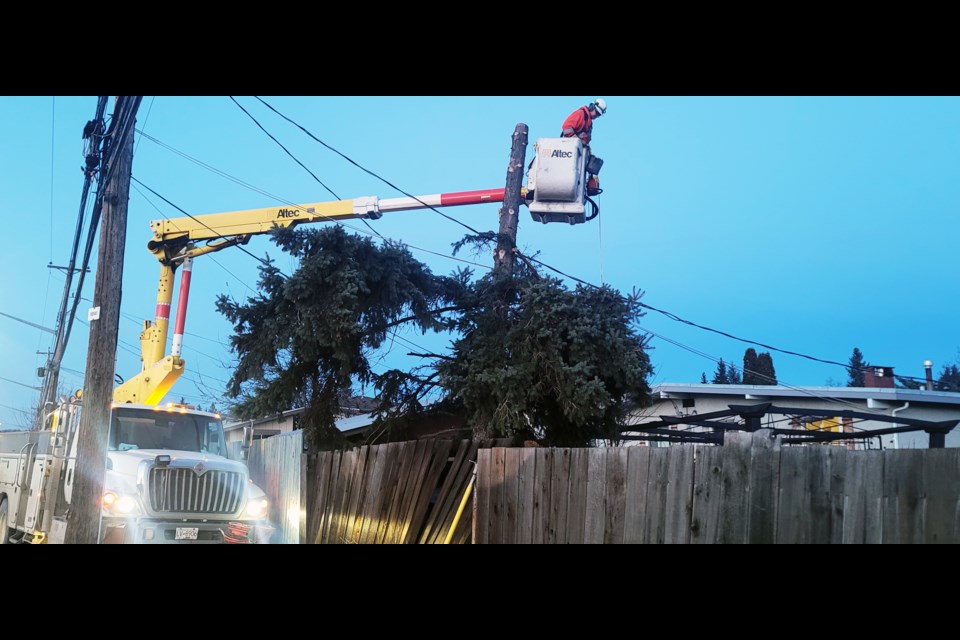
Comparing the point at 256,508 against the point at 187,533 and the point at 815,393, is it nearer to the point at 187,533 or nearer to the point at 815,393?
the point at 187,533

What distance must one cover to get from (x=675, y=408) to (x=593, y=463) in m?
12.4

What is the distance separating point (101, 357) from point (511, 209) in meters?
7.95

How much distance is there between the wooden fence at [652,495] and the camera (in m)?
5.70

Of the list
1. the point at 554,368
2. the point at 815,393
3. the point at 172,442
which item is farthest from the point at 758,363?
the point at 172,442

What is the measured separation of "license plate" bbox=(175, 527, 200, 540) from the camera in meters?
9.41

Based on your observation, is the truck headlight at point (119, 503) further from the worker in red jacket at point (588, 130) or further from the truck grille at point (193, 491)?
the worker in red jacket at point (588, 130)

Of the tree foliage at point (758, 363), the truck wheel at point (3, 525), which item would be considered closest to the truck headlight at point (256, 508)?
the truck wheel at point (3, 525)

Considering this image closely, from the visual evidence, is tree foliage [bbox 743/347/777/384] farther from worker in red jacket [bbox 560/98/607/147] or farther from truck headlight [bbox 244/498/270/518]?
truck headlight [bbox 244/498/270/518]

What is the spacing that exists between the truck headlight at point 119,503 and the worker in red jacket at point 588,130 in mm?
9452

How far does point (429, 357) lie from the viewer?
43.2ft

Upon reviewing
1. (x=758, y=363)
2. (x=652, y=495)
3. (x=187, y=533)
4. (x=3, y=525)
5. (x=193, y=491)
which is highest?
(x=758, y=363)

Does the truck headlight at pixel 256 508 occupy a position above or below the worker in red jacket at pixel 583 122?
below

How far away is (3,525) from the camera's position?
41.2 ft
